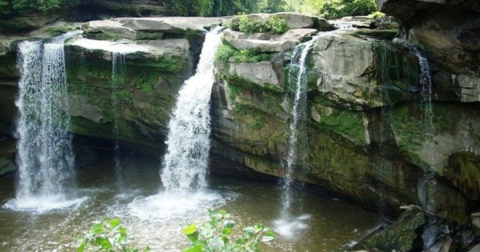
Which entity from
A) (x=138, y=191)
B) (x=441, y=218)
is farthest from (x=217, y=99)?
(x=441, y=218)

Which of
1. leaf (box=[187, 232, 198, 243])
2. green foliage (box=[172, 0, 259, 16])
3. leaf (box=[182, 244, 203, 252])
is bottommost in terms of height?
leaf (box=[182, 244, 203, 252])

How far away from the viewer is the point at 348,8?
17.4 metres

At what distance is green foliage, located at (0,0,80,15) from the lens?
16.9 meters

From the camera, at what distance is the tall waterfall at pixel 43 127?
53.4 ft

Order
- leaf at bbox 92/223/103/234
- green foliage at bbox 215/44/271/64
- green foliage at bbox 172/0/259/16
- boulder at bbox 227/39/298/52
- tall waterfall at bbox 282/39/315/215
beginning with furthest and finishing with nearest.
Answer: green foliage at bbox 172/0/259/16 < green foliage at bbox 215/44/271/64 < boulder at bbox 227/39/298/52 < tall waterfall at bbox 282/39/315/215 < leaf at bbox 92/223/103/234

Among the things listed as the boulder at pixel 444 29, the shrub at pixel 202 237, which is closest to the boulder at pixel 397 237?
the boulder at pixel 444 29

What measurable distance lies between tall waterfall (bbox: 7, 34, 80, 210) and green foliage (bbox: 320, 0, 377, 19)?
9.88 metres

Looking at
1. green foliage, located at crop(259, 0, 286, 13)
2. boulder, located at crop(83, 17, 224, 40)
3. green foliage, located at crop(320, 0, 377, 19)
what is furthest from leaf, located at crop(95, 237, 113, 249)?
green foliage, located at crop(259, 0, 286, 13)

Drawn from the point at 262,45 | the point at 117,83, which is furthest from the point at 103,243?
the point at 117,83

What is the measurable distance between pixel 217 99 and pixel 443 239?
311 inches

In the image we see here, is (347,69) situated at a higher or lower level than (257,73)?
higher

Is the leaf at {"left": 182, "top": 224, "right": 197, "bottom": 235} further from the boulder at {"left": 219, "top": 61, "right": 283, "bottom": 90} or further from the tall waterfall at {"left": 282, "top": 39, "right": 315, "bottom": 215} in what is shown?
the boulder at {"left": 219, "top": 61, "right": 283, "bottom": 90}

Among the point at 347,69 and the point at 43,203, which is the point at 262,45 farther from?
the point at 43,203

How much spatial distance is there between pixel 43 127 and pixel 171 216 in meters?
6.78
